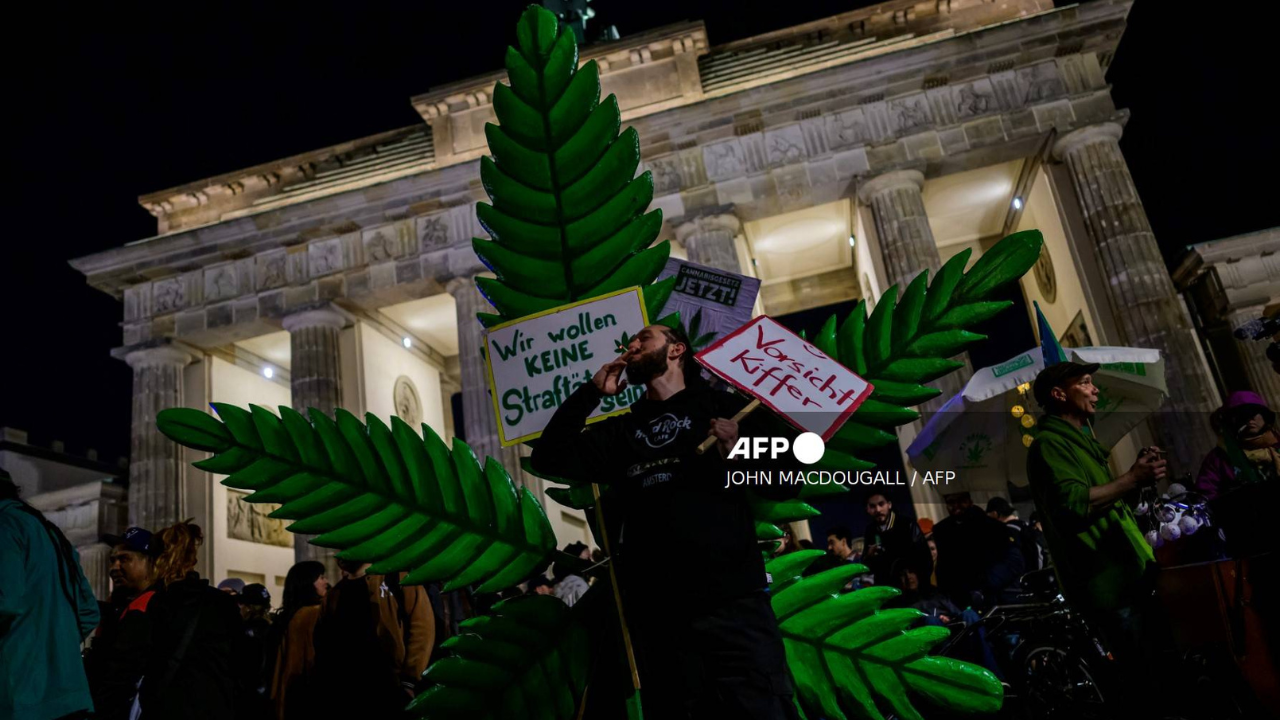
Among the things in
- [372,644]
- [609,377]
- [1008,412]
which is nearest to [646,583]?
[609,377]

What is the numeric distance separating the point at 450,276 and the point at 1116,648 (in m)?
17.0

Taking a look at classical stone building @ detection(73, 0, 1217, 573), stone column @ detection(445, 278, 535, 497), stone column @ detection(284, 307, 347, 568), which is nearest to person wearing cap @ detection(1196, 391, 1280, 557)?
classical stone building @ detection(73, 0, 1217, 573)

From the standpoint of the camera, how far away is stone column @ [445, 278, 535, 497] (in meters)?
16.6

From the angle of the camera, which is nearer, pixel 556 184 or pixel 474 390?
pixel 556 184

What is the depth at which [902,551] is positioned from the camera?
690 centimetres

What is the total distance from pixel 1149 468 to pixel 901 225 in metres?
14.7

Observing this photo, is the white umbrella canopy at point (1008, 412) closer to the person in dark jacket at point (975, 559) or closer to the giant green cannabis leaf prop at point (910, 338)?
the person in dark jacket at point (975, 559)

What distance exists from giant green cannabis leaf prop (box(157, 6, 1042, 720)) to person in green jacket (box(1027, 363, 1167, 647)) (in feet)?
6.68

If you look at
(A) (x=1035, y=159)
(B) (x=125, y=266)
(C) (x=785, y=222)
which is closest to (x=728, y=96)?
(C) (x=785, y=222)

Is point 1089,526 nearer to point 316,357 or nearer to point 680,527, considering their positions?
point 680,527

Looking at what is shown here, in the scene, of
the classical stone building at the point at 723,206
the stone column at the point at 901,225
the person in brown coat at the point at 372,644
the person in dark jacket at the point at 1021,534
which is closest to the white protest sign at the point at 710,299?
the person in brown coat at the point at 372,644

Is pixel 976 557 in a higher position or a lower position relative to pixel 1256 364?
lower

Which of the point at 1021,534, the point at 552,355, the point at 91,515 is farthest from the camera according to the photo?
the point at 91,515

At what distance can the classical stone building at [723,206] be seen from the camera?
56.1ft
